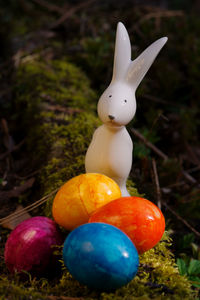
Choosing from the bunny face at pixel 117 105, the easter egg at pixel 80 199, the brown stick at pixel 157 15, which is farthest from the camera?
the brown stick at pixel 157 15

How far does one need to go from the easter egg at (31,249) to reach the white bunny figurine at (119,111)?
62cm

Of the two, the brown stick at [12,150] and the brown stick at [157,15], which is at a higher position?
the brown stick at [157,15]

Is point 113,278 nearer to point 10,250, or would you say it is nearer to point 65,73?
point 10,250

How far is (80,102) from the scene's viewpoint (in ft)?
12.1

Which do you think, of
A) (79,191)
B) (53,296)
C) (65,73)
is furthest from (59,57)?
(53,296)

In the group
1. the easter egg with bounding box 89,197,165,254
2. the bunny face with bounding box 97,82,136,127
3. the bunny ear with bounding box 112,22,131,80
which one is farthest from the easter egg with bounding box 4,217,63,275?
the bunny ear with bounding box 112,22,131,80

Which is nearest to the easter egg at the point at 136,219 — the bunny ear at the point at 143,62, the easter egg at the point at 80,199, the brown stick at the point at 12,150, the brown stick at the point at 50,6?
the easter egg at the point at 80,199

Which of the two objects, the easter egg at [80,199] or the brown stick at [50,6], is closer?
the easter egg at [80,199]

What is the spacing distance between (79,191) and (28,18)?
5.40 metres

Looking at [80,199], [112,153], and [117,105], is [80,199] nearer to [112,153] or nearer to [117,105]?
[112,153]

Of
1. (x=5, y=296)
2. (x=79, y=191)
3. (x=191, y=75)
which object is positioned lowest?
(x=191, y=75)

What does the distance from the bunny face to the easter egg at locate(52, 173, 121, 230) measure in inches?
15.9

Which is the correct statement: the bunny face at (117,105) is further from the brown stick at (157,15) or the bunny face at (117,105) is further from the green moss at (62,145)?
the brown stick at (157,15)

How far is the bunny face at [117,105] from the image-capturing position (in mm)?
2100
